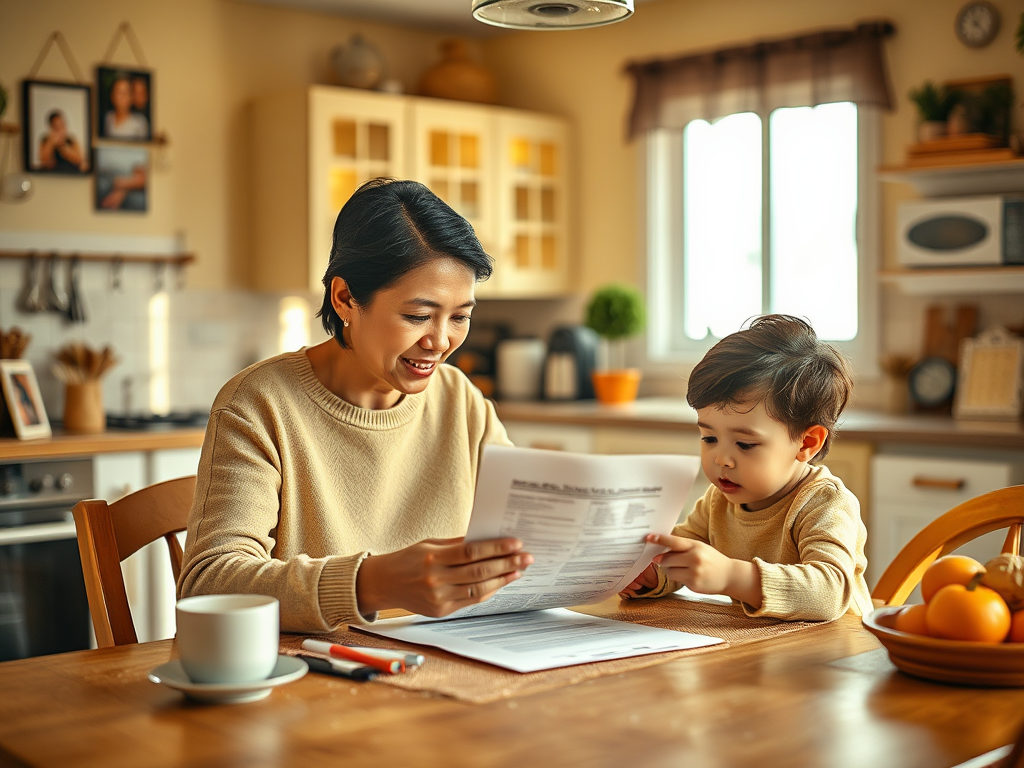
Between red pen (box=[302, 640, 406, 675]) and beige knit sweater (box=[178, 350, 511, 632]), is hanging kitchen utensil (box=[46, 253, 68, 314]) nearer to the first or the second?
beige knit sweater (box=[178, 350, 511, 632])

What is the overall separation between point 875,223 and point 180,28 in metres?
2.53

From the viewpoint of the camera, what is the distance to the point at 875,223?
395 cm

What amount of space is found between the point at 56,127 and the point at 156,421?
1071mm

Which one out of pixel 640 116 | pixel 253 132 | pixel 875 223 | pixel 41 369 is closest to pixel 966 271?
pixel 875 223

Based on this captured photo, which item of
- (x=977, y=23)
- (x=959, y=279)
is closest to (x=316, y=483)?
(x=959, y=279)

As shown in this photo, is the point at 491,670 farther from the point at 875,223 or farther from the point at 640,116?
the point at 640,116

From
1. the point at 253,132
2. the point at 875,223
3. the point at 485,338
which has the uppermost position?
the point at 253,132

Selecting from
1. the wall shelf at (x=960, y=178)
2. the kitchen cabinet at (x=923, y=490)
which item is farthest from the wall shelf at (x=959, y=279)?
the kitchen cabinet at (x=923, y=490)

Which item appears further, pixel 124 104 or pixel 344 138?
pixel 344 138

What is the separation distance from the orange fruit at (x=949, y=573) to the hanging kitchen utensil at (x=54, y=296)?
332 cm

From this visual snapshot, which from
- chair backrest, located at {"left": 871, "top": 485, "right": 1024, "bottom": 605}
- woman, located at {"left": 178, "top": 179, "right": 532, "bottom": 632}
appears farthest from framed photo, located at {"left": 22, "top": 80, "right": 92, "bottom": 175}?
chair backrest, located at {"left": 871, "top": 485, "right": 1024, "bottom": 605}

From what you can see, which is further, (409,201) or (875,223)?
(875,223)

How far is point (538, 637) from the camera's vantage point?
1.38 meters

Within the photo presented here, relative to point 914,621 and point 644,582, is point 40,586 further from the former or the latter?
point 914,621
